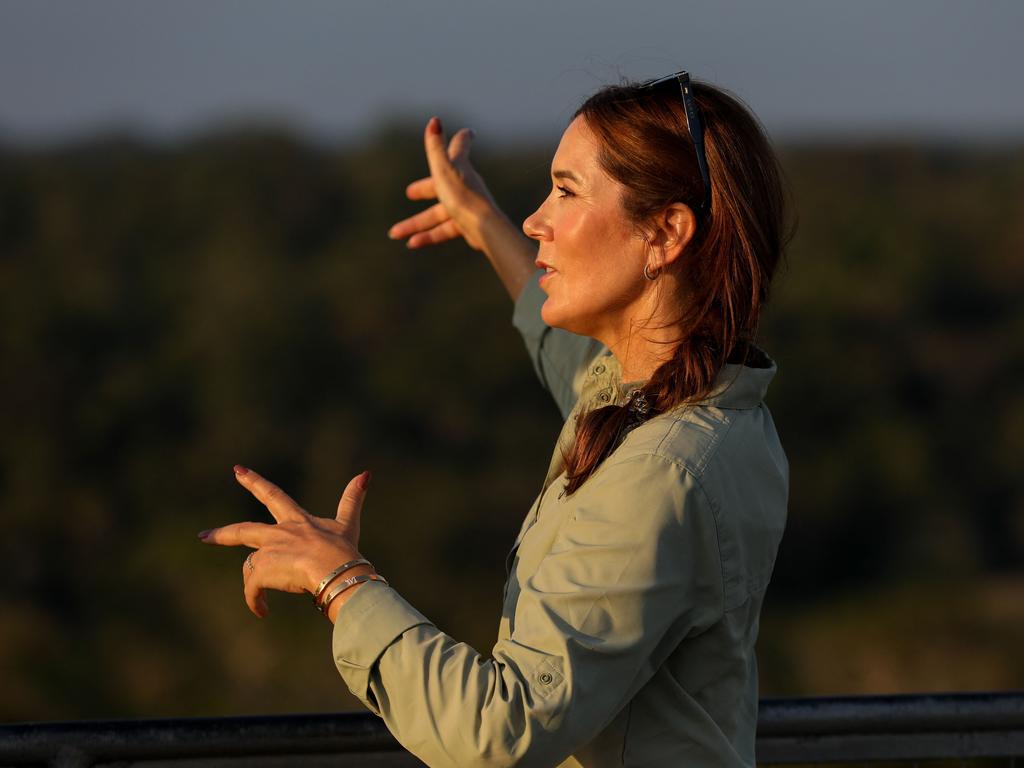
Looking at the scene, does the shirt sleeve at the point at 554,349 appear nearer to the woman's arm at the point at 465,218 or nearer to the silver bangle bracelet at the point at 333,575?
the woman's arm at the point at 465,218

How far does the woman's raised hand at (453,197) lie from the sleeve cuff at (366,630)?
1164 millimetres

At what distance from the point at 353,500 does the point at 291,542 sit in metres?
0.11

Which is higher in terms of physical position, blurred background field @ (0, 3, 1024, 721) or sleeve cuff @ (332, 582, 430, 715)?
sleeve cuff @ (332, 582, 430, 715)

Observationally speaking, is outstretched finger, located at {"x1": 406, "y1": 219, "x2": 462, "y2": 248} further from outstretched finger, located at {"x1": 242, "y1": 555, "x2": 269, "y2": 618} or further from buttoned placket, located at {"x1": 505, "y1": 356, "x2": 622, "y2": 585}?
outstretched finger, located at {"x1": 242, "y1": 555, "x2": 269, "y2": 618}

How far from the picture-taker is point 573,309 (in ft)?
5.98

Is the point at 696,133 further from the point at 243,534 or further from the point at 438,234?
the point at 438,234

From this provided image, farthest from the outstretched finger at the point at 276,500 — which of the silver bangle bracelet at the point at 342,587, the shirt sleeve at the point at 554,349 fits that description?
the shirt sleeve at the point at 554,349

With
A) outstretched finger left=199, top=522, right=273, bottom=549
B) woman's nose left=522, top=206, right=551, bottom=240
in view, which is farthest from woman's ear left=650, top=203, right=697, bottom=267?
outstretched finger left=199, top=522, right=273, bottom=549

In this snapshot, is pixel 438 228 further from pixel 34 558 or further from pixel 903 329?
pixel 903 329

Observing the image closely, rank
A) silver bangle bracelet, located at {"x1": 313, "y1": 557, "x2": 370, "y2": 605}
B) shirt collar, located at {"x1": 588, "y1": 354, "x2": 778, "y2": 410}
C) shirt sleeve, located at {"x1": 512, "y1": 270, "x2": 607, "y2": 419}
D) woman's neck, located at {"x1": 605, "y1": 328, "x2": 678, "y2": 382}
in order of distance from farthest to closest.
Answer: shirt sleeve, located at {"x1": 512, "y1": 270, "x2": 607, "y2": 419} < woman's neck, located at {"x1": 605, "y1": 328, "x2": 678, "y2": 382} < shirt collar, located at {"x1": 588, "y1": 354, "x2": 778, "y2": 410} < silver bangle bracelet, located at {"x1": 313, "y1": 557, "x2": 370, "y2": 605}

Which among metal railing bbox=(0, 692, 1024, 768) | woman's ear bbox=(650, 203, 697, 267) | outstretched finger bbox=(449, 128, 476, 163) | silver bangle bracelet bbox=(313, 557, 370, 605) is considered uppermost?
woman's ear bbox=(650, 203, 697, 267)

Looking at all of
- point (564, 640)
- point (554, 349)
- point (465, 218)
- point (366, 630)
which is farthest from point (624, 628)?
point (465, 218)

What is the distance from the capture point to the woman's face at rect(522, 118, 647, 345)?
1789mm

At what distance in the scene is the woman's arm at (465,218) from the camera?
262cm
